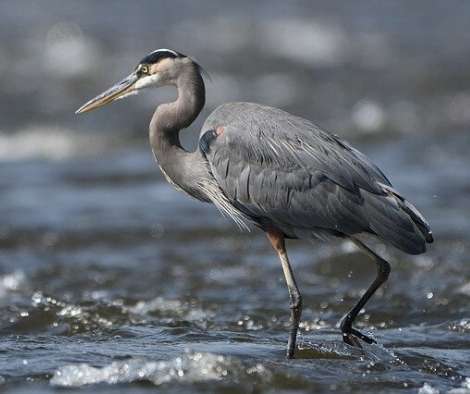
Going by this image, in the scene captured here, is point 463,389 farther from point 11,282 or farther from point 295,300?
point 11,282

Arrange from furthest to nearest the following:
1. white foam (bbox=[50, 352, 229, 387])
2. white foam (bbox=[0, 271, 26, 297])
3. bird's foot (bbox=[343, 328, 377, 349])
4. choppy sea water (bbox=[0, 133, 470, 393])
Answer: white foam (bbox=[0, 271, 26, 297])
bird's foot (bbox=[343, 328, 377, 349])
choppy sea water (bbox=[0, 133, 470, 393])
white foam (bbox=[50, 352, 229, 387])

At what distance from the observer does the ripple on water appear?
18.9 ft

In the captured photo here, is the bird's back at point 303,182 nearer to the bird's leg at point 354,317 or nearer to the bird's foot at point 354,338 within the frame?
the bird's leg at point 354,317

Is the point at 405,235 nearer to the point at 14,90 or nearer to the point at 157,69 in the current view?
the point at 157,69

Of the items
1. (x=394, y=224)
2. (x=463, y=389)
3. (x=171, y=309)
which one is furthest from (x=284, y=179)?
(x=171, y=309)

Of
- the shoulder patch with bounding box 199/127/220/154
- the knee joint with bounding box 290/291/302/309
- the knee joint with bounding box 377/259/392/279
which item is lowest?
the knee joint with bounding box 290/291/302/309

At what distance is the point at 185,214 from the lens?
11016 millimetres

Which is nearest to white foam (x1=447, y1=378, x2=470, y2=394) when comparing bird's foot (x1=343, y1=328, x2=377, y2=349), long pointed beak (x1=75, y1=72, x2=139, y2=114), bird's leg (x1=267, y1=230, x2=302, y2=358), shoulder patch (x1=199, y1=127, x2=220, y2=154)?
bird's foot (x1=343, y1=328, x2=377, y2=349)

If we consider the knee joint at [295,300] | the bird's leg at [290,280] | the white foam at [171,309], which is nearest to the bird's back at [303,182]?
the bird's leg at [290,280]

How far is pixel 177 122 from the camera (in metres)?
6.90

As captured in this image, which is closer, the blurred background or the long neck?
the blurred background

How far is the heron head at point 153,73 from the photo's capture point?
6.96m

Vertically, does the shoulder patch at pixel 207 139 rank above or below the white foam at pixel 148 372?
above

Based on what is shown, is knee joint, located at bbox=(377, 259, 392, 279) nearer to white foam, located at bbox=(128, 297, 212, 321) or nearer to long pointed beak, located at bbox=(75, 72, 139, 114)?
white foam, located at bbox=(128, 297, 212, 321)
